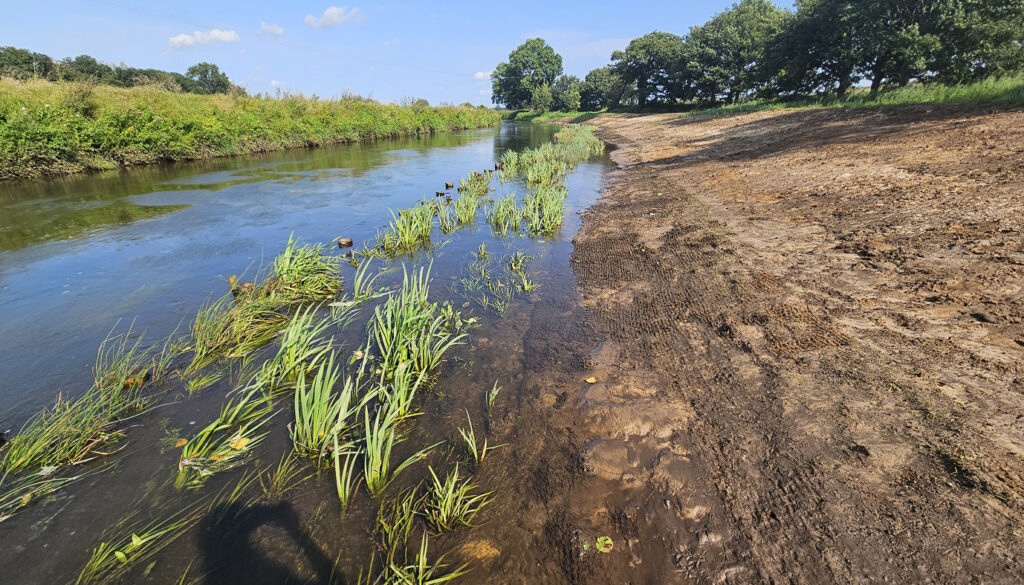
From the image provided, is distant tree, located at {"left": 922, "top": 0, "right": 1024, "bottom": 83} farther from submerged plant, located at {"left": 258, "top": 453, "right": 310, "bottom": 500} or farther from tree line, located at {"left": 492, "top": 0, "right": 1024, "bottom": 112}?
submerged plant, located at {"left": 258, "top": 453, "right": 310, "bottom": 500}

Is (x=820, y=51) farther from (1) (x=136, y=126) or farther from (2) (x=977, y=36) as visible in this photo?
(1) (x=136, y=126)

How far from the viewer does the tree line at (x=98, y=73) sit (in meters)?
17.2

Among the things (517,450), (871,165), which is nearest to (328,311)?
(517,450)

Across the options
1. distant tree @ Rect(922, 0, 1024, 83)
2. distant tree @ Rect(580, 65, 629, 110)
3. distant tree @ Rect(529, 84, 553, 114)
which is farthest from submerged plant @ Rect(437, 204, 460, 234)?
distant tree @ Rect(529, 84, 553, 114)

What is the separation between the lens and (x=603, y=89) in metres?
64.4

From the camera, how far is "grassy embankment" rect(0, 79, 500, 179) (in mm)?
11430

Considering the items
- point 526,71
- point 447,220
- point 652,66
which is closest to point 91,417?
point 447,220

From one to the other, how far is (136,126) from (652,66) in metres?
A: 58.6

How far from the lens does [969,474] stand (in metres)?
2.00

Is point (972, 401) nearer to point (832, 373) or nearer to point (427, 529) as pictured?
point (832, 373)

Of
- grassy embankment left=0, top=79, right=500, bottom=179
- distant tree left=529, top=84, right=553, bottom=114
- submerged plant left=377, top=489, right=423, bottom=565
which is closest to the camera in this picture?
submerged plant left=377, top=489, right=423, bottom=565

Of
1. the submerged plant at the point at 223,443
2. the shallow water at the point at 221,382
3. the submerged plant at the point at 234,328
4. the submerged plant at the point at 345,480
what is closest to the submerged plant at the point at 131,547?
the shallow water at the point at 221,382

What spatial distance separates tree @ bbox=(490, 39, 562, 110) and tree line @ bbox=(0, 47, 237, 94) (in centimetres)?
5334

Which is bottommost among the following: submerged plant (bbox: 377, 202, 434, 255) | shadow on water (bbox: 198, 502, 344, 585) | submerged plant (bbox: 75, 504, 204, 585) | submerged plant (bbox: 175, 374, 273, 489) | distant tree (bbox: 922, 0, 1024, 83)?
shadow on water (bbox: 198, 502, 344, 585)
